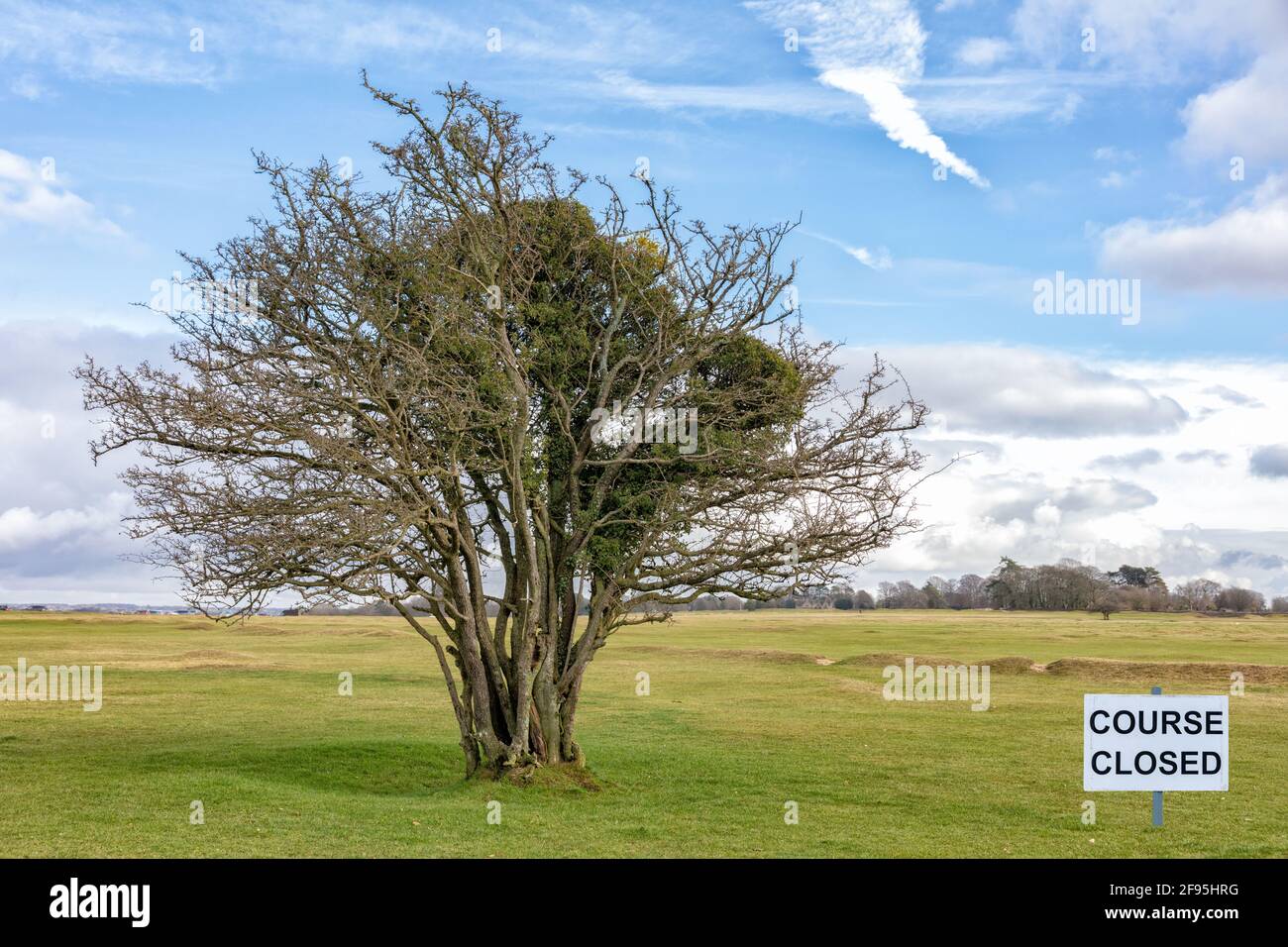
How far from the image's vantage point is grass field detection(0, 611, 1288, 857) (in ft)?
→ 58.0

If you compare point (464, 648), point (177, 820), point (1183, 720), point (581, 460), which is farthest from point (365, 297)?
point (1183, 720)

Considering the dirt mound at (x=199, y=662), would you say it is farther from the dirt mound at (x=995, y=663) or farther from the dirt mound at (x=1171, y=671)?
the dirt mound at (x=1171, y=671)

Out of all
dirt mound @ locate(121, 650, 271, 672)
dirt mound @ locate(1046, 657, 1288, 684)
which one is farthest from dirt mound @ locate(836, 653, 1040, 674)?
dirt mound @ locate(121, 650, 271, 672)

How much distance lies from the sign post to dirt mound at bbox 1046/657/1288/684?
1401 inches

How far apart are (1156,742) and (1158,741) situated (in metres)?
0.04

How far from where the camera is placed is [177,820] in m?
18.3

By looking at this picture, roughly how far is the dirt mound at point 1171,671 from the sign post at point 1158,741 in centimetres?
3558

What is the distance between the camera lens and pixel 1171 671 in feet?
164

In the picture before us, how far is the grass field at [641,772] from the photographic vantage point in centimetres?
1767

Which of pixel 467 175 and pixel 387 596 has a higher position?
pixel 467 175

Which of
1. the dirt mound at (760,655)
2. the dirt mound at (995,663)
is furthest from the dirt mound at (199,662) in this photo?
the dirt mound at (995,663)
